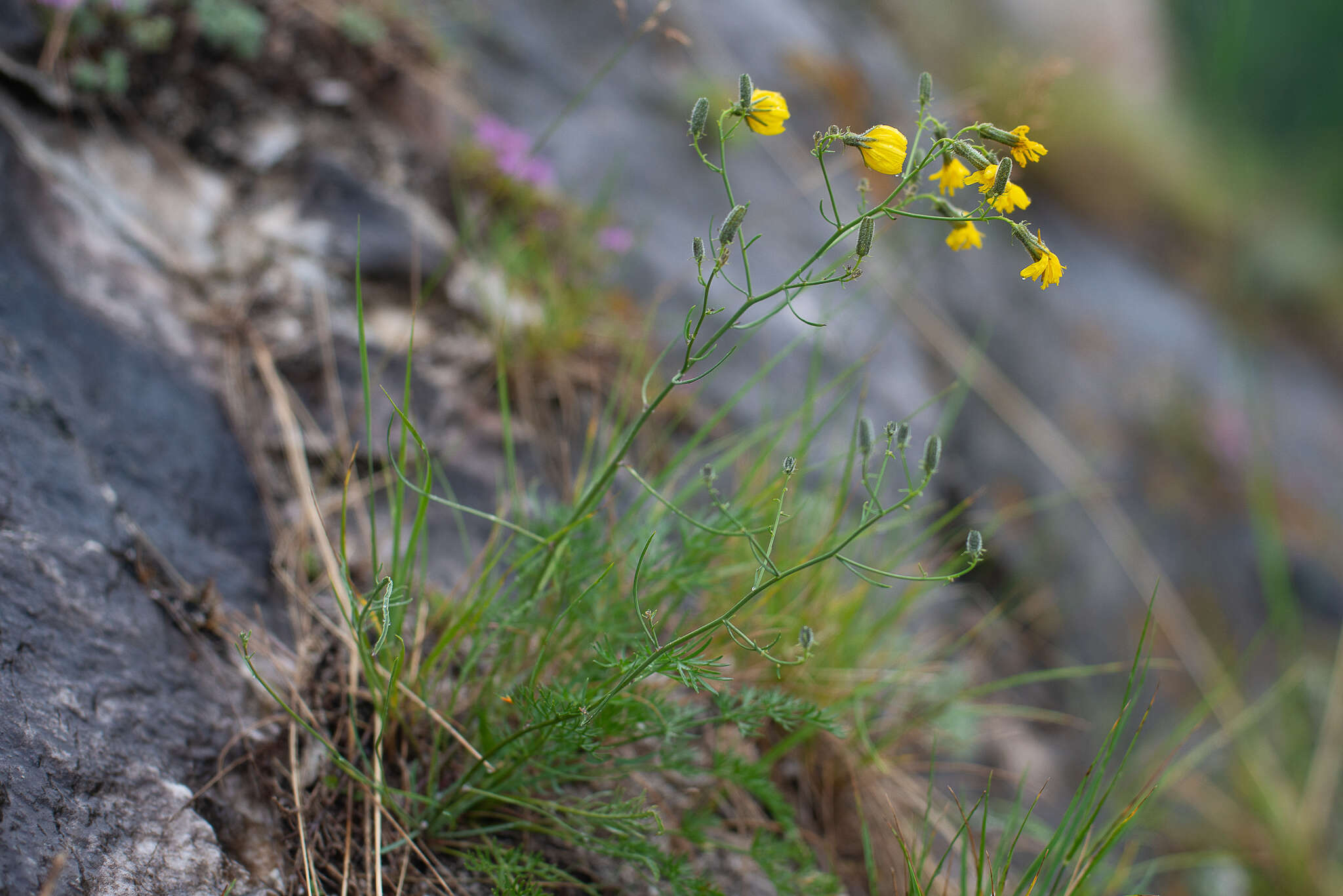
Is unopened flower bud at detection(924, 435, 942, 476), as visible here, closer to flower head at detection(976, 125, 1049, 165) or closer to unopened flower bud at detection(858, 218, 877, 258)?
unopened flower bud at detection(858, 218, 877, 258)

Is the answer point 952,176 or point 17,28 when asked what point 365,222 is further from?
point 952,176

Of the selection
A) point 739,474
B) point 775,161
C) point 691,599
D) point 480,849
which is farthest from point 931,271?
Answer: point 480,849

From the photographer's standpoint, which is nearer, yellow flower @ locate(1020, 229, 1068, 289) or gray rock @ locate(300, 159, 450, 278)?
yellow flower @ locate(1020, 229, 1068, 289)

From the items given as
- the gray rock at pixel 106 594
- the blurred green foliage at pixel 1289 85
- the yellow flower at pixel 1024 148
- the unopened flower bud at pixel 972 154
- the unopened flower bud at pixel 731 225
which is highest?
the blurred green foliage at pixel 1289 85

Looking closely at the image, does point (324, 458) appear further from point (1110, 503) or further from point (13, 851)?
point (1110, 503)

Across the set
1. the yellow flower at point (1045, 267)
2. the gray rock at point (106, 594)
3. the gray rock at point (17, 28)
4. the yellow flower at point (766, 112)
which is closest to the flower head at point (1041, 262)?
the yellow flower at point (1045, 267)

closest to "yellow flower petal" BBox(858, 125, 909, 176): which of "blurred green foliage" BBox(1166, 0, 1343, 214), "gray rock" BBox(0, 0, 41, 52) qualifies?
"gray rock" BBox(0, 0, 41, 52)

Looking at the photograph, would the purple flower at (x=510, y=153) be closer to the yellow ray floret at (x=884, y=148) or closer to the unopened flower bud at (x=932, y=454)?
the yellow ray floret at (x=884, y=148)

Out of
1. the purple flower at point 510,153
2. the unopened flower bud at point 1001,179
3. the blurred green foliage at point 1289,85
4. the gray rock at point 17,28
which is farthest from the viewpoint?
the blurred green foliage at point 1289,85
